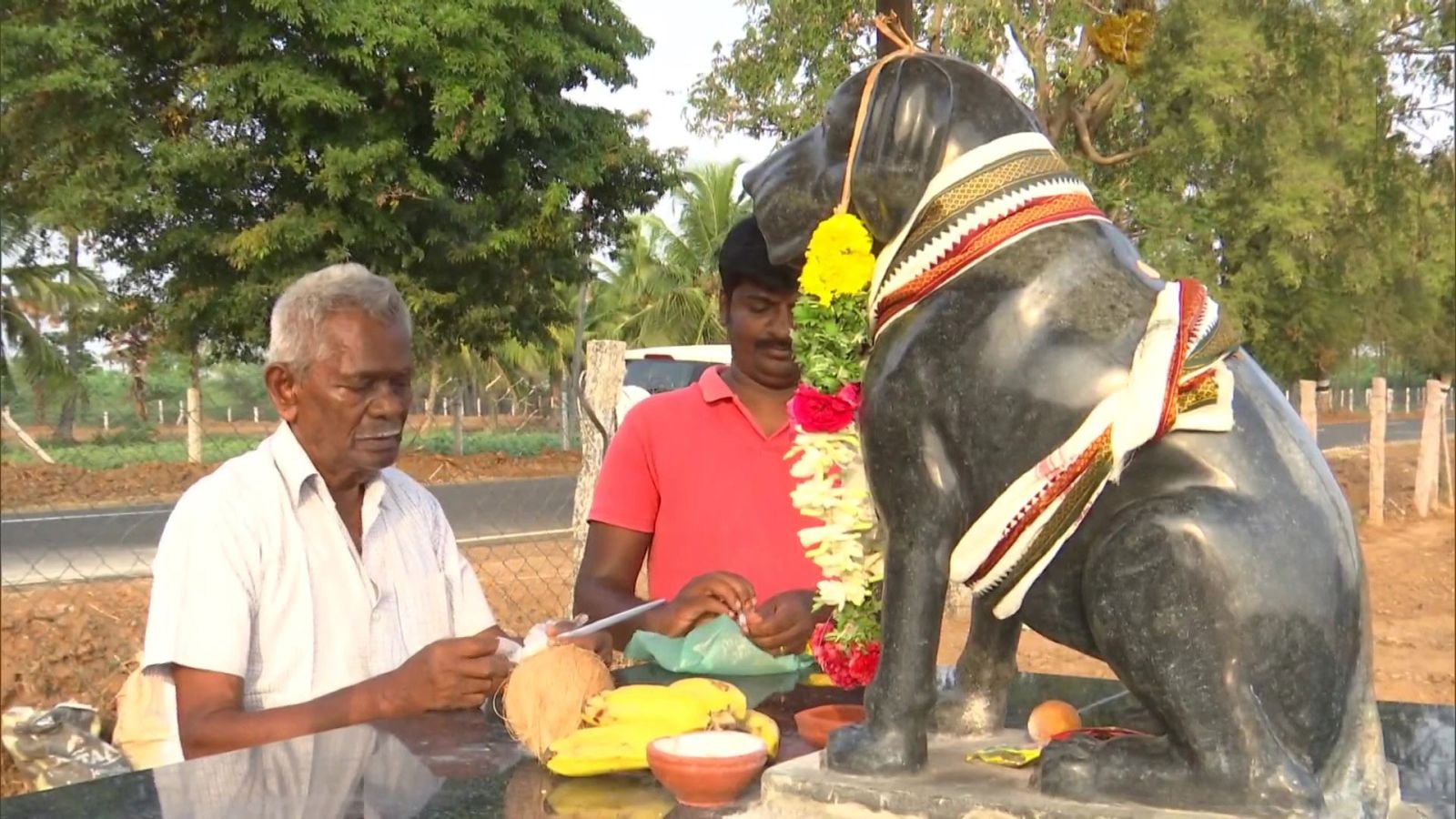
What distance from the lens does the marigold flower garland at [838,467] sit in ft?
5.12

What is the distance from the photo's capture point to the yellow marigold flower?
1.46 meters

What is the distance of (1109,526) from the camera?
1.29 meters

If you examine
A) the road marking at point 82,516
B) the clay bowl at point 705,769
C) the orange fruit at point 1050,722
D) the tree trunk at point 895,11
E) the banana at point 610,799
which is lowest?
the road marking at point 82,516

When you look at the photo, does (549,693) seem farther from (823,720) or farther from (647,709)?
(823,720)

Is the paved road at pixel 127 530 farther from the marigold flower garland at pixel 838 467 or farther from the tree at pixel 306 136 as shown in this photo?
the marigold flower garland at pixel 838 467

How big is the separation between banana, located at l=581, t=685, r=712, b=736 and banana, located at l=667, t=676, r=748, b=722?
16mm

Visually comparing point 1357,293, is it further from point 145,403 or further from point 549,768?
point 145,403

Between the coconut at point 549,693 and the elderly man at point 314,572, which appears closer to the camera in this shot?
the coconut at point 549,693

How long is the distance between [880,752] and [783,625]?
1.19m

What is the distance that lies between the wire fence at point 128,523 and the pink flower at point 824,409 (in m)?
4.48

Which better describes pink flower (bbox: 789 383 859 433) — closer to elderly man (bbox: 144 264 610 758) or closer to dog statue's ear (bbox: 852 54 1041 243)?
dog statue's ear (bbox: 852 54 1041 243)

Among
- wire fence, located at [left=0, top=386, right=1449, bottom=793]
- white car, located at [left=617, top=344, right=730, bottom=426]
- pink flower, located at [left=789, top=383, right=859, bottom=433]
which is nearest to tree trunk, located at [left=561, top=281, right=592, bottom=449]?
wire fence, located at [left=0, top=386, right=1449, bottom=793]

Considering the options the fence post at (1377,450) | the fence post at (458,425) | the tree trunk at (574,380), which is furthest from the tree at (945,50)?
the fence post at (458,425)

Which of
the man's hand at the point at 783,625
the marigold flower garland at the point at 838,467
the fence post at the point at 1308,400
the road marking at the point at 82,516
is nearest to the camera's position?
the marigold flower garland at the point at 838,467
